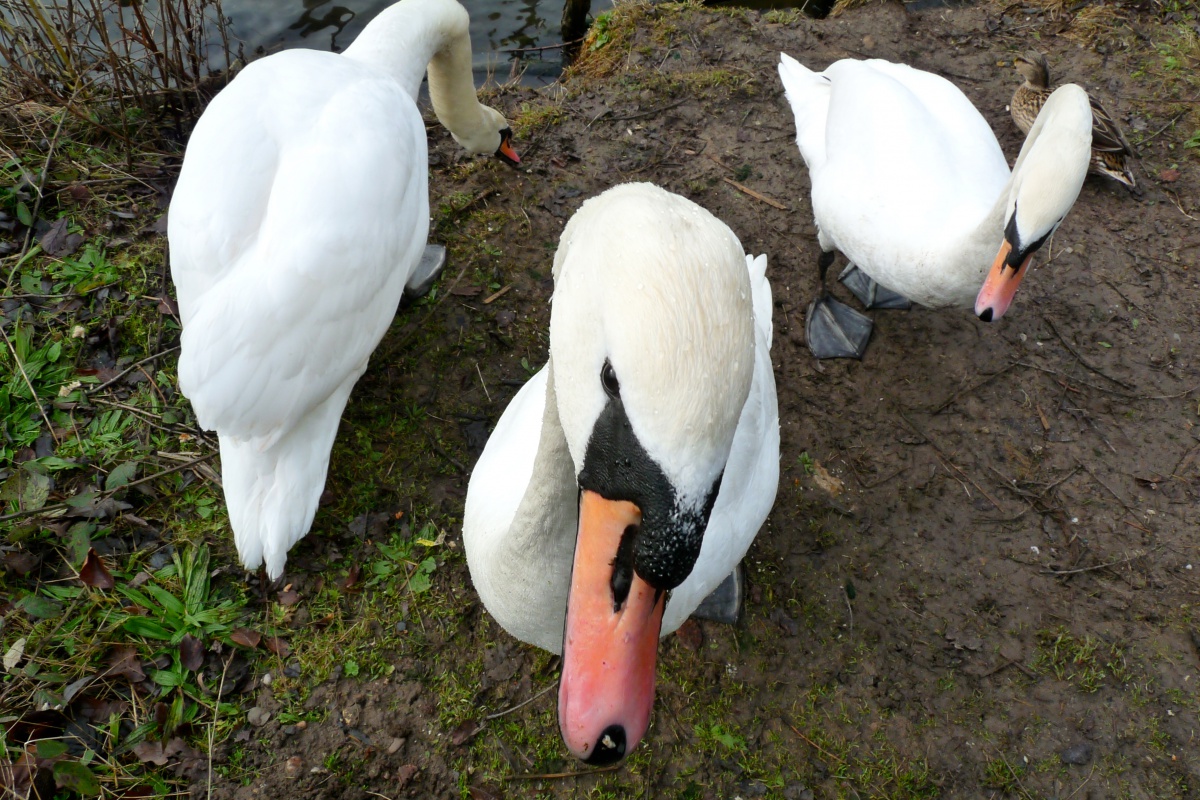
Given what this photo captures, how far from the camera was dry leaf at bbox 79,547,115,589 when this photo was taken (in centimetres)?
264

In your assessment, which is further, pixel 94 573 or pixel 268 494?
pixel 94 573

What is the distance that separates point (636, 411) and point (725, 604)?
1.92 m

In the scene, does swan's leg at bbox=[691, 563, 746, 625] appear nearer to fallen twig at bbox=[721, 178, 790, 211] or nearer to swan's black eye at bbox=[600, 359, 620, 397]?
swan's black eye at bbox=[600, 359, 620, 397]

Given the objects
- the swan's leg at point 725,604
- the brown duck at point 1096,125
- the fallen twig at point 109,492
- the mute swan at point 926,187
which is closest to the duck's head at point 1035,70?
the brown duck at point 1096,125

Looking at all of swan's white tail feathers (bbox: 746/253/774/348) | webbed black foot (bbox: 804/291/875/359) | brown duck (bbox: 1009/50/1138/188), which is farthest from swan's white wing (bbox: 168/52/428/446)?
brown duck (bbox: 1009/50/1138/188)

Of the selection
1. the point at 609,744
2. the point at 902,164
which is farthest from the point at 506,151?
the point at 609,744

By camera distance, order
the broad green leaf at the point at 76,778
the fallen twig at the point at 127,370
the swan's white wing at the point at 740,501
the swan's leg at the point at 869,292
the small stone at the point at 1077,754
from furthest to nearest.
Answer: the swan's leg at the point at 869,292
the fallen twig at the point at 127,370
the small stone at the point at 1077,754
the broad green leaf at the point at 76,778
the swan's white wing at the point at 740,501

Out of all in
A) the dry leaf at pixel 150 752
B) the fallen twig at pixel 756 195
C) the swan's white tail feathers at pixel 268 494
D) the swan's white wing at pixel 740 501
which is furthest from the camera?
the fallen twig at pixel 756 195

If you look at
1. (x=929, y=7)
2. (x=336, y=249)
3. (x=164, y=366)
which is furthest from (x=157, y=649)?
(x=929, y=7)

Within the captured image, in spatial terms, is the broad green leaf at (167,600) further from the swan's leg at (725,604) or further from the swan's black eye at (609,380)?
the swan's black eye at (609,380)

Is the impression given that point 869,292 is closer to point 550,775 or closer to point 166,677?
point 550,775

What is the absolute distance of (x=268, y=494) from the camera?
8.23 feet

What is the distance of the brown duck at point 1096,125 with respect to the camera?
162 inches

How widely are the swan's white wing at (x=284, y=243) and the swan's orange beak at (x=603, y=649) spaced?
1.51 m
